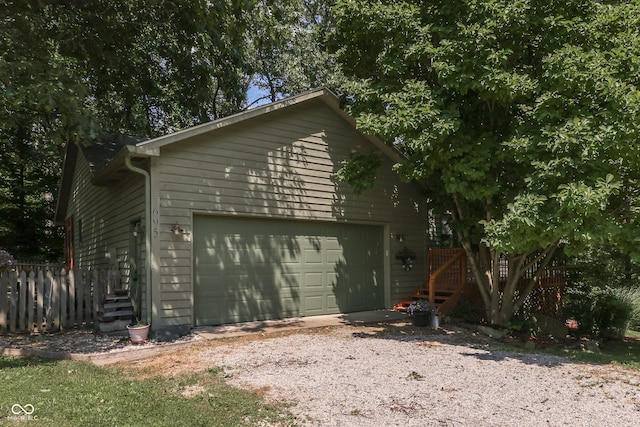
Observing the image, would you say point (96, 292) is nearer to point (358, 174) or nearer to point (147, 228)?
point (147, 228)

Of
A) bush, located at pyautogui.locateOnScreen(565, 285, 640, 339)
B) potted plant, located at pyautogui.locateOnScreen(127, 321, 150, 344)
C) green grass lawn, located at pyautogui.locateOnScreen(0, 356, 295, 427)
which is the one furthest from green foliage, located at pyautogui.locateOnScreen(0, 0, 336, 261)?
bush, located at pyautogui.locateOnScreen(565, 285, 640, 339)

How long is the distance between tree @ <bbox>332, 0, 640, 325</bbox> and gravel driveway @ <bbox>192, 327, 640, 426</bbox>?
163 cm

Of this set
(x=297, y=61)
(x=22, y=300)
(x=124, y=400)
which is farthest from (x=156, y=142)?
(x=297, y=61)

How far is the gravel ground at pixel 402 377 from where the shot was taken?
382 centimetres

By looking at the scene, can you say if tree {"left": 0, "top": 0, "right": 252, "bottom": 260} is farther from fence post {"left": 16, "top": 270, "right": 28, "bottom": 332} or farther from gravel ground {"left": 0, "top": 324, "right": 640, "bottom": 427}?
gravel ground {"left": 0, "top": 324, "right": 640, "bottom": 427}

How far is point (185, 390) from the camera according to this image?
4.50m

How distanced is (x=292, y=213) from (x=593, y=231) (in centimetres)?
525

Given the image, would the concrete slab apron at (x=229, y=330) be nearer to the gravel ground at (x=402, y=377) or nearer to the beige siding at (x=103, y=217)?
the gravel ground at (x=402, y=377)

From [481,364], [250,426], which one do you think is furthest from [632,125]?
[250,426]

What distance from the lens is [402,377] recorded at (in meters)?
4.88

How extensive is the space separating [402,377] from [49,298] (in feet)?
21.2

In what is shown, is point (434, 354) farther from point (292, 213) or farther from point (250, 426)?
point (292, 213)

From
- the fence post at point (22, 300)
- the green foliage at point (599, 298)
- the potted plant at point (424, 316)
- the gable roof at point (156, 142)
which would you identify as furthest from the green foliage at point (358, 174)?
the fence post at point (22, 300)

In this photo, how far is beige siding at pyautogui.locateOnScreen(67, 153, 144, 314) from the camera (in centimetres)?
839
